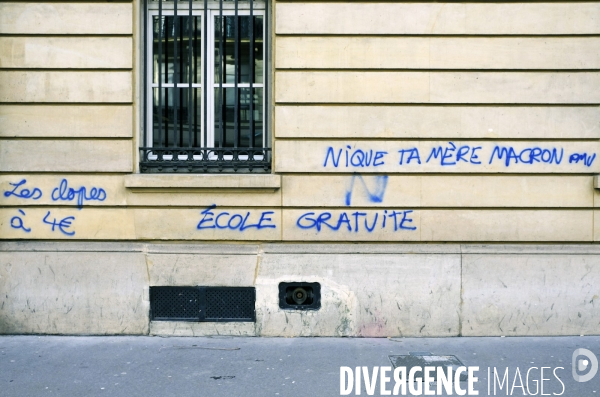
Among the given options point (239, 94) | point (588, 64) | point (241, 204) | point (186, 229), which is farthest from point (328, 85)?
point (588, 64)

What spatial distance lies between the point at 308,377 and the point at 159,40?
3918 mm

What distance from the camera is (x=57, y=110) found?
285 inches

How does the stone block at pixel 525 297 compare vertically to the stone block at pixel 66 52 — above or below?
below

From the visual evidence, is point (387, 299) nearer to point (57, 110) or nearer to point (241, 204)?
point (241, 204)

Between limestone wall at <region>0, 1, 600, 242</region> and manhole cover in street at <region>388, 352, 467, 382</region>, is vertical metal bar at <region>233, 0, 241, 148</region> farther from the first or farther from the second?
manhole cover in street at <region>388, 352, 467, 382</region>

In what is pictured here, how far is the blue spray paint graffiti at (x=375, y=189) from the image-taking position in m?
7.21

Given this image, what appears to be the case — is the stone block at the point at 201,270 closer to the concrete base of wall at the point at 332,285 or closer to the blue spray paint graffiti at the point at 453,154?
the concrete base of wall at the point at 332,285

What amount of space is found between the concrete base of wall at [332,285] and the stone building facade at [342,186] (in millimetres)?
21

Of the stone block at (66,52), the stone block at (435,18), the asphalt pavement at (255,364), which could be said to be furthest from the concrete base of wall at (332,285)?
the stone block at (435,18)

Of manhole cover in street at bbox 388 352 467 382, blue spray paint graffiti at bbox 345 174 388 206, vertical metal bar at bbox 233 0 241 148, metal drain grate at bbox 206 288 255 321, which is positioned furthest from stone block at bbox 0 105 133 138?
manhole cover in street at bbox 388 352 467 382

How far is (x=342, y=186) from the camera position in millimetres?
7211

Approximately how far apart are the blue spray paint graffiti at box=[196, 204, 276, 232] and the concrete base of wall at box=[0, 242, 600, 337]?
0.70ft

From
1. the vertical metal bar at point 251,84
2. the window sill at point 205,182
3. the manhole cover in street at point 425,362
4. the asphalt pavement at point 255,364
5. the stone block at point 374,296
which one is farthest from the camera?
the vertical metal bar at point 251,84

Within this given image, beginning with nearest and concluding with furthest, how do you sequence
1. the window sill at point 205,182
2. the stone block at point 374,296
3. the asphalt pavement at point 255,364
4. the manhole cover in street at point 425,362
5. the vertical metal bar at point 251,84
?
the asphalt pavement at point 255,364, the manhole cover in street at point 425,362, the window sill at point 205,182, the stone block at point 374,296, the vertical metal bar at point 251,84
